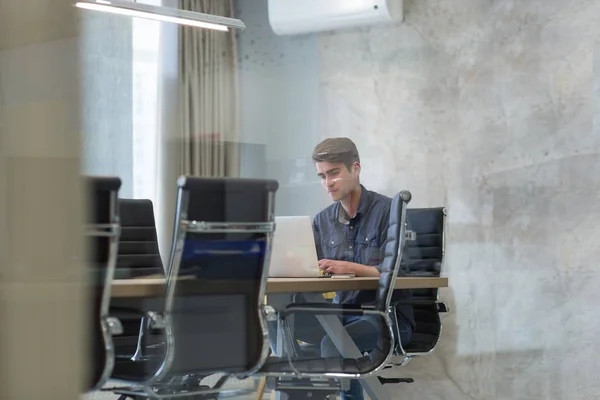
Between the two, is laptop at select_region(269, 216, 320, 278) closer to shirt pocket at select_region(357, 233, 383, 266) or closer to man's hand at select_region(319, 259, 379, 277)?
man's hand at select_region(319, 259, 379, 277)

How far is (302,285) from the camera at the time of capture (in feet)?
8.33

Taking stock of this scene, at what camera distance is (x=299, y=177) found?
2.29 meters

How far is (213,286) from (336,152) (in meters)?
1.49

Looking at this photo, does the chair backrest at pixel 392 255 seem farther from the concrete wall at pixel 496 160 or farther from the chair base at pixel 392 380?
the concrete wall at pixel 496 160

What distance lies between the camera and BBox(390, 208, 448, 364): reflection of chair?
3.30 m

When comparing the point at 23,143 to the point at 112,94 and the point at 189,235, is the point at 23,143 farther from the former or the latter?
the point at 189,235

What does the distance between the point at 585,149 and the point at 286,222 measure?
228 cm

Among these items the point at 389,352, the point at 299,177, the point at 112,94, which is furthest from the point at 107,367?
the point at 389,352

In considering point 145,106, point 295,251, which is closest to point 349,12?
point 295,251

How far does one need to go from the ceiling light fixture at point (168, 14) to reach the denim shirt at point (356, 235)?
3.41 feet

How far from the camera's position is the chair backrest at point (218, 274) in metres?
1.57

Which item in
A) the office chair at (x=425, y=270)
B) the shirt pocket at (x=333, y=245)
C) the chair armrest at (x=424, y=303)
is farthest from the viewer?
the office chair at (x=425, y=270)

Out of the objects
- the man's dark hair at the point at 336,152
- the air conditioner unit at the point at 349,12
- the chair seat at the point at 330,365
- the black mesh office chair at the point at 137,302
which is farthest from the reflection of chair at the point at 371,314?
the air conditioner unit at the point at 349,12

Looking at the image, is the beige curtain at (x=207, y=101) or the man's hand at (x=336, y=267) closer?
the beige curtain at (x=207, y=101)
